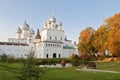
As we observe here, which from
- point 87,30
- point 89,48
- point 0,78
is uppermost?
point 87,30

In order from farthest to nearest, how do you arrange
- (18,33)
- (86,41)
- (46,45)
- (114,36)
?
(18,33) → (46,45) → (86,41) → (114,36)

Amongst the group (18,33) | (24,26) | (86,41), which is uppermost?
(24,26)

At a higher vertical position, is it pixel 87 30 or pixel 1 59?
pixel 87 30

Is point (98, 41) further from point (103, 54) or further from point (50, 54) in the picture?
point (50, 54)

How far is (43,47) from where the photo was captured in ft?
338

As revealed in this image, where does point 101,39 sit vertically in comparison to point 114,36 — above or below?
above

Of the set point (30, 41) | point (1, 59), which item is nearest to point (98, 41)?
point (1, 59)

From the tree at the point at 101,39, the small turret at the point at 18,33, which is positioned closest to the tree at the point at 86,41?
the tree at the point at 101,39

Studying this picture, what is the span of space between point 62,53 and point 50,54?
300 inches

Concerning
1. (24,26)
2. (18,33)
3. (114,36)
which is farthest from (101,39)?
(24,26)

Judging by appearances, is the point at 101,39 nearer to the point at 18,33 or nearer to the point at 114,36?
the point at 114,36

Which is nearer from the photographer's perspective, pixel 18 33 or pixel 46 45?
pixel 46 45

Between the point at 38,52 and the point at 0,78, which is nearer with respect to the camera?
the point at 0,78

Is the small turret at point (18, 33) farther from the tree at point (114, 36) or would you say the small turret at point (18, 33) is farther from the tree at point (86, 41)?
the tree at point (114, 36)
